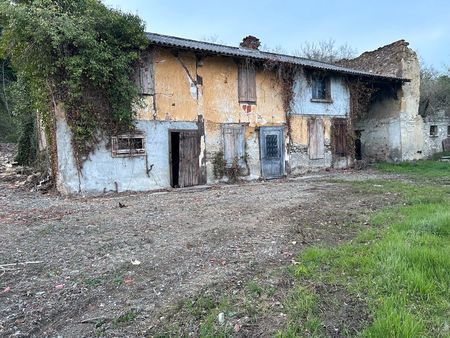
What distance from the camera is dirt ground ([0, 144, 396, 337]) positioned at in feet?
10.3

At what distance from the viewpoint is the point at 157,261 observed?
4.32m

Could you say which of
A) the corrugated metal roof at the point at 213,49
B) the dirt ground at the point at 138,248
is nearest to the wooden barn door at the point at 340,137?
the corrugated metal roof at the point at 213,49

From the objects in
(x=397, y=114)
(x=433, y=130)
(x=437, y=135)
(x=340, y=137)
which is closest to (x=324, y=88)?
(x=340, y=137)

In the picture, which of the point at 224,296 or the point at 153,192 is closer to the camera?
the point at 224,296

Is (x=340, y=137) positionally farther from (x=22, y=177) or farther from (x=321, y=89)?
(x=22, y=177)

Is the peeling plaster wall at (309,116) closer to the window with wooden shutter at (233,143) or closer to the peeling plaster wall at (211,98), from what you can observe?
the peeling plaster wall at (211,98)

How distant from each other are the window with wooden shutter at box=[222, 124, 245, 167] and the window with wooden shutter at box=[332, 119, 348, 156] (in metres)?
5.01

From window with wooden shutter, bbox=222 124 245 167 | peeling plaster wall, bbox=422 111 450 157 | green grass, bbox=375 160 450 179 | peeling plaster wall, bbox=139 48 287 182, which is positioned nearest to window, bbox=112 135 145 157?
peeling plaster wall, bbox=139 48 287 182

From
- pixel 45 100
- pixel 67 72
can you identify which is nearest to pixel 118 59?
pixel 67 72

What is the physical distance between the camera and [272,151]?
44.5 ft

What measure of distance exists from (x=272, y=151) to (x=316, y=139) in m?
2.50

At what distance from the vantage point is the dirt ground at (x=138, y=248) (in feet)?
10.3

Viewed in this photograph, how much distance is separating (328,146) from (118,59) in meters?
9.75

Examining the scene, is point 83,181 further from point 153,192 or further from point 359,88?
point 359,88
